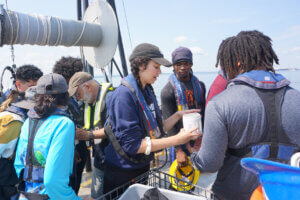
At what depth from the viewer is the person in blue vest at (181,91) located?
271cm

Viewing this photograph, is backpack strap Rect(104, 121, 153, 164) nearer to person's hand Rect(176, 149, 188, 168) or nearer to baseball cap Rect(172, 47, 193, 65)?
person's hand Rect(176, 149, 188, 168)

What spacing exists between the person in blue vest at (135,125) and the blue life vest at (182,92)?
0.93m

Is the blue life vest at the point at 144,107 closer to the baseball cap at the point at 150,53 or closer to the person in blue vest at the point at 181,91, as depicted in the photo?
the baseball cap at the point at 150,53

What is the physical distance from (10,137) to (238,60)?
1633 millimetres

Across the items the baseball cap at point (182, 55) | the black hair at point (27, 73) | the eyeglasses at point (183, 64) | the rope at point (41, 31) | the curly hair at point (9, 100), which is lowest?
the curly hair at point (9, 100)

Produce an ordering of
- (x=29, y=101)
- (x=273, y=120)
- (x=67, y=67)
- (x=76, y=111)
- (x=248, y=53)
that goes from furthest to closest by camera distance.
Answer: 1. (x=67, y=67)
2. (x=76, y=111)
3. (x=29, y=101)
4. (x=248, y=53)
5. (x=273, y=120)

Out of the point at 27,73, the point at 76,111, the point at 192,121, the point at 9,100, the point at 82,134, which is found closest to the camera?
the point at 192,121

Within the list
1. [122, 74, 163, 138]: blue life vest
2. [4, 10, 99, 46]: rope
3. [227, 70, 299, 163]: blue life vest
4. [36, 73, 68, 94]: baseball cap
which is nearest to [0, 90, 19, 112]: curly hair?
[36, 73, 68, 94]: baseball cap

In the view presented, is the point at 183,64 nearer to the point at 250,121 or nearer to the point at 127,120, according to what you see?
the point at 127,120

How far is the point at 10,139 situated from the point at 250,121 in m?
1.60

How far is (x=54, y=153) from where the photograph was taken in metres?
1.29

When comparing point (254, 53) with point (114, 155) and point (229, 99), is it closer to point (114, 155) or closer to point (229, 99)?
point (229, 99)

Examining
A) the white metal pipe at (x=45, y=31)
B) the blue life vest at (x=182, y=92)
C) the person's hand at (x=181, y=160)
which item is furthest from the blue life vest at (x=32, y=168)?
the white metal pipe at (x=45, y=31)

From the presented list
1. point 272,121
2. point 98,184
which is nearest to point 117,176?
point 98,184
